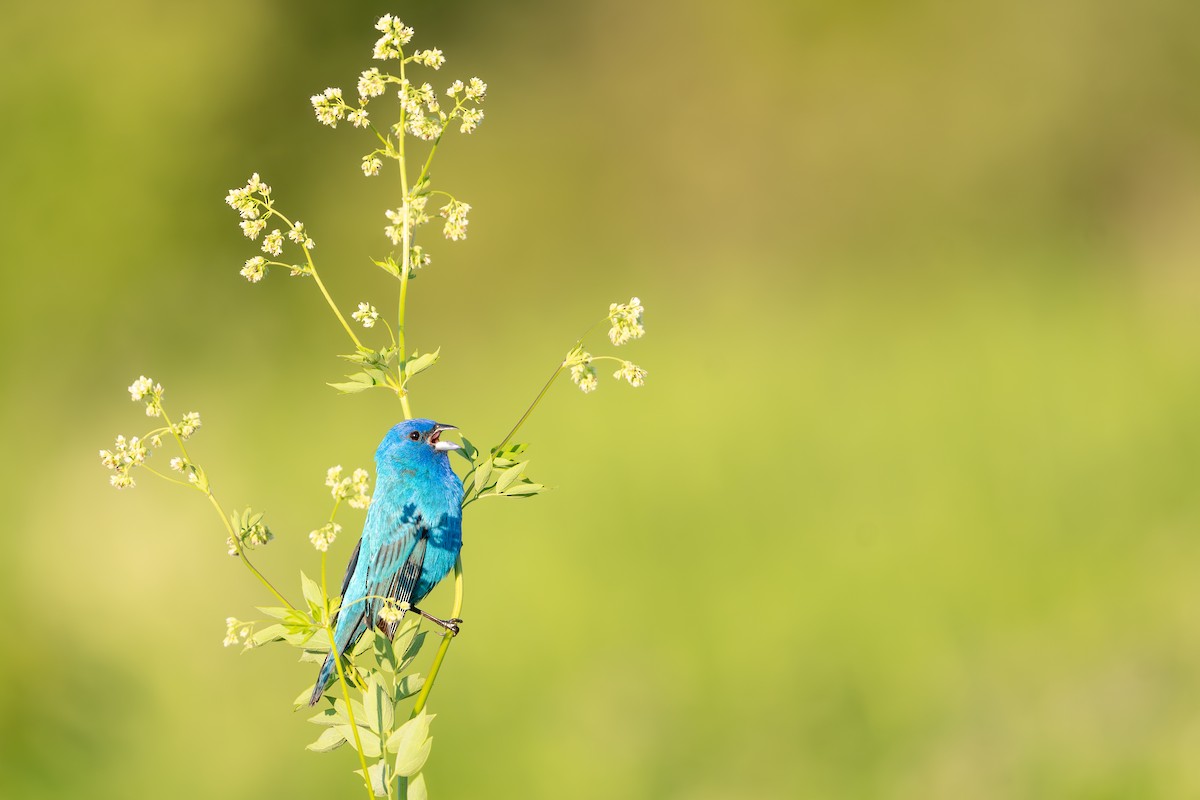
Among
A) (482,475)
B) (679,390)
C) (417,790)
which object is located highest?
(679,390)

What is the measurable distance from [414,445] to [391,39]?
2.53 ft

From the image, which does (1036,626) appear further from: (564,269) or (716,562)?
(564,269)

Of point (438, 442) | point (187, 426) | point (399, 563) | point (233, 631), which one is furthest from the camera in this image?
point (438, 442)

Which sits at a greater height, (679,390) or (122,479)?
(679,390)

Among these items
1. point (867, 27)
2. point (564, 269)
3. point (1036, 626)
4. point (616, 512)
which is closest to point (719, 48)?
point (867, 27)

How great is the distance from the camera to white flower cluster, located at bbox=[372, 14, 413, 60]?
1.36m

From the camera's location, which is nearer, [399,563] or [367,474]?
[367,474]

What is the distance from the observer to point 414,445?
1.99 m

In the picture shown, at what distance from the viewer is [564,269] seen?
6914 mm

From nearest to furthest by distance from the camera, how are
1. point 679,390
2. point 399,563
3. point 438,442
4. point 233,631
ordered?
point 233,631 → point 399,563 → point 438,442 → point 679,390

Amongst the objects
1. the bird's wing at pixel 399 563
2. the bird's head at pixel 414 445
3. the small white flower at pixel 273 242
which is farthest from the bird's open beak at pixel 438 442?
the small white flower at pixel 273 242

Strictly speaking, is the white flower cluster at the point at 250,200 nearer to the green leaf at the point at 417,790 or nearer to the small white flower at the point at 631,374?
the small white flower at the point at 631,374

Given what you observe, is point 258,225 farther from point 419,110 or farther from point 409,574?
point 409,574

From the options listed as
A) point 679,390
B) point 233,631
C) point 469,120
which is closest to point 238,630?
point 233,631
